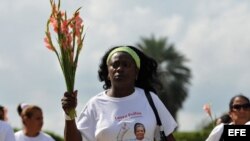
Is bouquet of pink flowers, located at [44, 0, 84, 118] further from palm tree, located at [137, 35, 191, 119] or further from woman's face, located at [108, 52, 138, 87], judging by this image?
palm tree, located at [137, 35, 191, 119]

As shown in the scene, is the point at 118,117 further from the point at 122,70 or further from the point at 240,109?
the point at 240,109

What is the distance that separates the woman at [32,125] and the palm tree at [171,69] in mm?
40681

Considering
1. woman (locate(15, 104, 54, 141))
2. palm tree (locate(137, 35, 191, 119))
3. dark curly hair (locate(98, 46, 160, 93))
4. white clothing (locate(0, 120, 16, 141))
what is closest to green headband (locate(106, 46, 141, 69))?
dark curly hair (locate(98, 46, 160, 93))

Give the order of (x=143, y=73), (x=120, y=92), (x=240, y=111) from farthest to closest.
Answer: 1. (x=240, y=111)
2. (x=143, y=73)
3. (x=120, y=92)

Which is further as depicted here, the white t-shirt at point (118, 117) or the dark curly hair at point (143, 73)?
the dark curly hair at point (143, 73)

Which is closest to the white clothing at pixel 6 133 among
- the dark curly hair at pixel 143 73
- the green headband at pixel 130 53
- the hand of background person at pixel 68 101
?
the dark curly hair at pixel 143 73

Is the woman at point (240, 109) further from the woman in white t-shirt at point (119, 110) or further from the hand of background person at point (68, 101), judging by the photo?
the hand of background person at point (68, 101)

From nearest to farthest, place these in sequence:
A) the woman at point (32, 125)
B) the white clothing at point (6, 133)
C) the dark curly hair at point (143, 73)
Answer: the dark curly hair at point (143, 73), the white clothing at point (6, 133), the woman at point (32, 125)

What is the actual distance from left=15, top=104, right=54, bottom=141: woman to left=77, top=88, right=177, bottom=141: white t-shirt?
497 cm

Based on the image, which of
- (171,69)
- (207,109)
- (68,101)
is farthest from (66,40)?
(171,69)

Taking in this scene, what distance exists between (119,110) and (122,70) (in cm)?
35

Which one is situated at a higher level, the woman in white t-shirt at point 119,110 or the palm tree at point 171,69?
the palm tree at point 171,69

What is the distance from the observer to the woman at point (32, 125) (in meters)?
13.8

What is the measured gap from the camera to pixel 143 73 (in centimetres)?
929
